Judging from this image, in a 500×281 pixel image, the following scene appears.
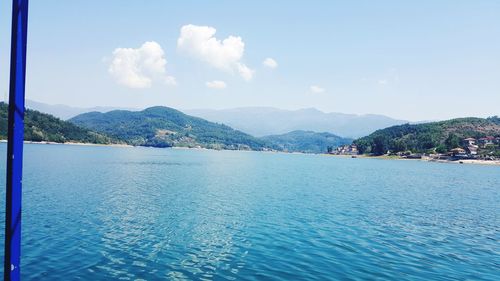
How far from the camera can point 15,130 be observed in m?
6.51

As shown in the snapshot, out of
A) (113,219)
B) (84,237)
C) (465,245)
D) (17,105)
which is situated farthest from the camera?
(113,219)

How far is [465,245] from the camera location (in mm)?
42906

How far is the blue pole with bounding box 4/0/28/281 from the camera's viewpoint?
6.41m

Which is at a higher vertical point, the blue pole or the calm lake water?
the blue pole

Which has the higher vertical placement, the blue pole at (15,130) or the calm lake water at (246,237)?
the blue pole at (15,130)

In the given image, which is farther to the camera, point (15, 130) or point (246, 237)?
point (246, 237)

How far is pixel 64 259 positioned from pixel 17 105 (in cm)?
3030

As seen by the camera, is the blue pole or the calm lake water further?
the calm lake water

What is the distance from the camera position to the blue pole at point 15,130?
252 inches

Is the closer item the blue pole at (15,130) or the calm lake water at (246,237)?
the blue pole at (15,130)

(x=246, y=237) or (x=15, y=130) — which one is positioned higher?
(x=15, y=130)

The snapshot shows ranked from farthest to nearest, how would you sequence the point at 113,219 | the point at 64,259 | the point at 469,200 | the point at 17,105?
the point at 469,200 < the point at 113,219 < the point at 64,259 < the point at 17,105

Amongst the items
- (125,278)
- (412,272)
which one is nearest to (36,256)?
(125,278)

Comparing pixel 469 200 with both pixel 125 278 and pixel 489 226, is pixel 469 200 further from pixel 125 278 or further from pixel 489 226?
pixel 125 278
